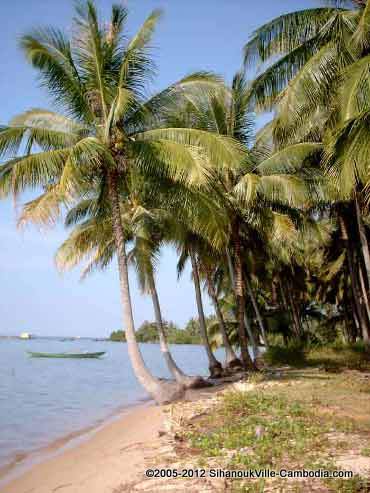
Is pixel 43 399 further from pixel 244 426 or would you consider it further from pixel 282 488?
pixel 282 488

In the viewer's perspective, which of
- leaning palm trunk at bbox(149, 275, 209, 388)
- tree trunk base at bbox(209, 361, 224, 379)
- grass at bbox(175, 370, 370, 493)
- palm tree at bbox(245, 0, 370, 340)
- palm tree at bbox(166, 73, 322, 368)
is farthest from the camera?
tree trunk base at bbox(209, 361, 224, 379)

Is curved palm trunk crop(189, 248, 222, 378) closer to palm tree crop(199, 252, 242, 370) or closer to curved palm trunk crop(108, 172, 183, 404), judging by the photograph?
palm tree crop(199, 252, 242, 370)

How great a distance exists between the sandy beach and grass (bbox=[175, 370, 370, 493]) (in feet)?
2.63

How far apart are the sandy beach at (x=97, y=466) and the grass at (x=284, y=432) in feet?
2.63

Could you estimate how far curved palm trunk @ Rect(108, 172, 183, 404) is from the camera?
35.5 ft

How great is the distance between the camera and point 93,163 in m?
10.4

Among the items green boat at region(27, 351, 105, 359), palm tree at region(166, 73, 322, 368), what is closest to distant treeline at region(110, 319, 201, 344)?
green boat at region(27, 351, 105, 359)

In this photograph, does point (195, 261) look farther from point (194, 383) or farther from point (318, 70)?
point (318, 70)

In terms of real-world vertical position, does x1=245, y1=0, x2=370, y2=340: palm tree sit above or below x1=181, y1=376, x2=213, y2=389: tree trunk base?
above

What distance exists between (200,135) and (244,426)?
262 inches

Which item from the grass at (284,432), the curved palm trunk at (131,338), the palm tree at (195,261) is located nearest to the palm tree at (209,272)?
the palm tree at (195,261)

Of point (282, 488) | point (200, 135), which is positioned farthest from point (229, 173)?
point (282, 488)

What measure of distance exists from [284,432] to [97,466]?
268 centimetres

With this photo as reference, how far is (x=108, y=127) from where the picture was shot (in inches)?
415
